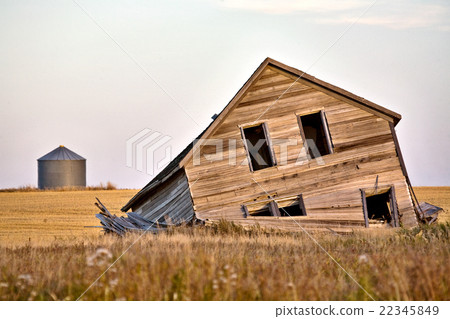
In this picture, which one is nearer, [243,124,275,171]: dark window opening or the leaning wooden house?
the leaning wooden house

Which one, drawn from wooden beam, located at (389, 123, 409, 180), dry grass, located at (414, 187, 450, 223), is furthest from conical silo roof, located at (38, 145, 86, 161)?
wooden beam, located at (389, 123, 409, 180)

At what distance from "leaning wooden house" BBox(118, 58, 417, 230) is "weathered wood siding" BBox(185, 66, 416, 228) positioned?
0.10ft

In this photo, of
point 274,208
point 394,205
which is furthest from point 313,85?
point 394,205

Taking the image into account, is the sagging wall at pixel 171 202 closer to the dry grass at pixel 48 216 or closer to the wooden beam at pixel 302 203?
the dry grass at pixel 48 216

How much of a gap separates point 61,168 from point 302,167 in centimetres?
4360

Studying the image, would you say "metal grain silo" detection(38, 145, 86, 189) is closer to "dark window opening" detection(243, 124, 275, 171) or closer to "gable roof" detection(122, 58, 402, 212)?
"dark window opening" detection(243, 124, 275, 171)

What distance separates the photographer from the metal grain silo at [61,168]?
56.1 metres

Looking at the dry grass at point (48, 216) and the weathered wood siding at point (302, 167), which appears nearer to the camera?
the weathered wood siding at point (302, 167)

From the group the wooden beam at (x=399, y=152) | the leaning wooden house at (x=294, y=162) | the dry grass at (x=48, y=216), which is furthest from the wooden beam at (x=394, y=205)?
the dry grass at (x=48, y=216)

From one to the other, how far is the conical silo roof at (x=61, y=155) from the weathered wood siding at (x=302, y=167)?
4190 centimetres

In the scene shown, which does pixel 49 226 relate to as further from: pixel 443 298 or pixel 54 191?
pixel 54 191

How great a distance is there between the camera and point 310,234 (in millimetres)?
16328

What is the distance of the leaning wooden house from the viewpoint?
1669cm

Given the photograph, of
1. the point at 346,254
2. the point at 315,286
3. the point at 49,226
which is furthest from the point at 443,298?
the point at 49,226
